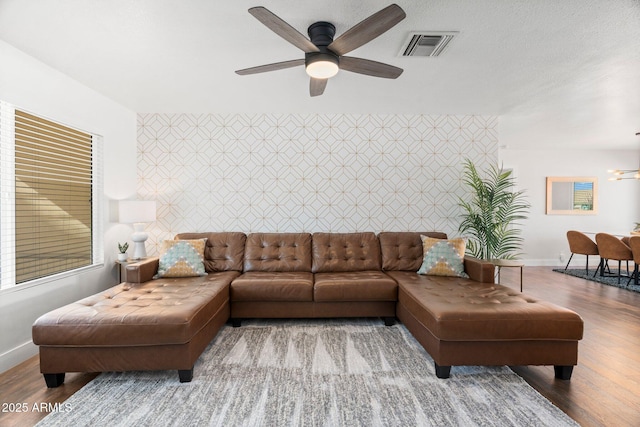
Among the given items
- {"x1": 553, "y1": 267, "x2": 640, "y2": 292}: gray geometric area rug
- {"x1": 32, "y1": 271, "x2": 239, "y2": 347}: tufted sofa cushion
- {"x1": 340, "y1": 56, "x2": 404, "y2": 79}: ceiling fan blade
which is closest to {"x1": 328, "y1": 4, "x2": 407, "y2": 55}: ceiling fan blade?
{"x1": 340, "y1": 56, "x2": 404, "y2": 79}: ceiling fan blade

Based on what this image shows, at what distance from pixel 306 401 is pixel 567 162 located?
7399 millimetres

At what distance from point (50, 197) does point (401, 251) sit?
3.58 meters

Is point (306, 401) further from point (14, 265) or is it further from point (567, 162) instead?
point (567, 162)

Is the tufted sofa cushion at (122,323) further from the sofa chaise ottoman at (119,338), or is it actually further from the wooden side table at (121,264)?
the wooden side table at (121,264)

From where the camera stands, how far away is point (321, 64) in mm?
1985

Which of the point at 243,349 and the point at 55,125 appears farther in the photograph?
the point at 55,125

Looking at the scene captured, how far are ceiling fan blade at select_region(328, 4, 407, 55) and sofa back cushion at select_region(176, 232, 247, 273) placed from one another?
2.44m

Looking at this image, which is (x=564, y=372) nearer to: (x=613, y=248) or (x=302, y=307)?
(x=302, y=307)

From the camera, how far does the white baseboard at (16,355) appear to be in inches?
89.4

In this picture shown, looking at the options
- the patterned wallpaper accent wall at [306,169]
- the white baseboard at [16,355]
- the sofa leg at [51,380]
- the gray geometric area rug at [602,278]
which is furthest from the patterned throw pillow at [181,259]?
the gray geometric area rug at [602,278]

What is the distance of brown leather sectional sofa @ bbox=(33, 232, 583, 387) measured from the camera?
78.4 inches

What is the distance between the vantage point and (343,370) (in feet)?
7.32

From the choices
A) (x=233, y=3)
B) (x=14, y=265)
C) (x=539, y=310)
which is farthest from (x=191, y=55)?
(x=539, y=310)

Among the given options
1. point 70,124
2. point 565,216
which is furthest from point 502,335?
point 565,216
